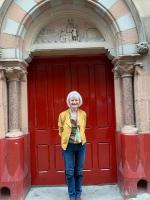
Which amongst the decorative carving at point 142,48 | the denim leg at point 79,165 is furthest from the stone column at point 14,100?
the decorative carving at point 142,48

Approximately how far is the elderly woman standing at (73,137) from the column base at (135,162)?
2.42 ft

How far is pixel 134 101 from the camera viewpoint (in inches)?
197

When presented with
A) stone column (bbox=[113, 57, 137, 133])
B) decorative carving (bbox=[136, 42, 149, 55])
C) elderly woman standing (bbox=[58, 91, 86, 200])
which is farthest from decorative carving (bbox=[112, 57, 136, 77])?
elderly woman standing (bbox=[58, 91, 86, 200])

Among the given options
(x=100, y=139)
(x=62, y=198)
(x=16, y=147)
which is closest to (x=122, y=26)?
(x=100, y=139)

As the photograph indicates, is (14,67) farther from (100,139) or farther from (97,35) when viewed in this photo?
(100,139)

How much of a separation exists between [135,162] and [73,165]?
980mm

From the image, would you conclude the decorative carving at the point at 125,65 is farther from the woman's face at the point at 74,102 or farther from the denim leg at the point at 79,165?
the denim leg at the point at 79,165

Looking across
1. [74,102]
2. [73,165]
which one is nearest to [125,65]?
[74,102]

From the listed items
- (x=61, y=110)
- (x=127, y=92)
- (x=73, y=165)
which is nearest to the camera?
(x=73, y=165)

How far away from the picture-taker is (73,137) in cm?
446

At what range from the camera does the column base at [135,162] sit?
4.82 metres

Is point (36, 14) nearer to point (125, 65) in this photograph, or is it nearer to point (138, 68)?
point (125, 65)

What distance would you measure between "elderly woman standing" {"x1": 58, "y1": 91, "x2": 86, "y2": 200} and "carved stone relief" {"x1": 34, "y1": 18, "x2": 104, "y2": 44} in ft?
4.27

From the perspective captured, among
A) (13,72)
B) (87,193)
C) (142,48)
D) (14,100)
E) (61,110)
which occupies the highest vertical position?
(142,48)
